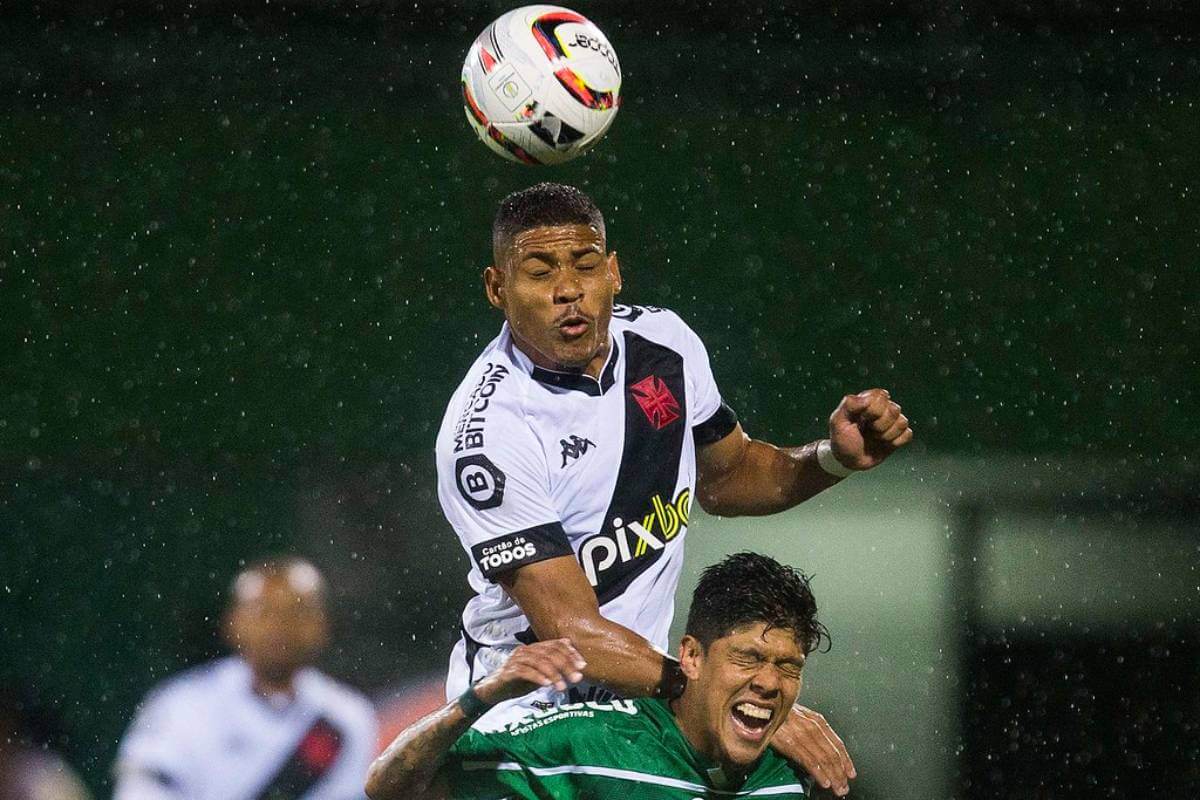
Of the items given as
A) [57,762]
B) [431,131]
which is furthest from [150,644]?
[431,131]

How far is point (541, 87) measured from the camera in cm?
365

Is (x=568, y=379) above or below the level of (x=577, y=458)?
above

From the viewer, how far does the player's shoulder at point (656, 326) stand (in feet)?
12.4

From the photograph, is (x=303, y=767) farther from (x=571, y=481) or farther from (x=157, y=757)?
(x=571, y=481)

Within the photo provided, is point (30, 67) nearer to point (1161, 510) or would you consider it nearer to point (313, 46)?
point (313, 46)

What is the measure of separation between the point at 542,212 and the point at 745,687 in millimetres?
1005

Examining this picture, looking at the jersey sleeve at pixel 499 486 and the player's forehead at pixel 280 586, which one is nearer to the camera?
the jersey sleeve at pixel 499 486

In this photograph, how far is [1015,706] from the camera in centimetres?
598

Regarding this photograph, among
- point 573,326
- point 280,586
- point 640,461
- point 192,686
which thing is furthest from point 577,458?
point 192,686

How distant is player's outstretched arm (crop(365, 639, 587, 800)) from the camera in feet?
9.86

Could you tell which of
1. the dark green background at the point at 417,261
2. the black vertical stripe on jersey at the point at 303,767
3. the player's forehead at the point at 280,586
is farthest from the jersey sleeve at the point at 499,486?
the dark green background at the point at 417,261

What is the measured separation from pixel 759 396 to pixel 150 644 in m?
2.21

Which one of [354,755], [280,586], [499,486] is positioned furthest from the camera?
[280,586]

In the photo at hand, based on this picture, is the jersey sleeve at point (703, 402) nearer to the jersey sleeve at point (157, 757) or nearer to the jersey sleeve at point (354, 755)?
the jersey sleeve at point (354, 755)
